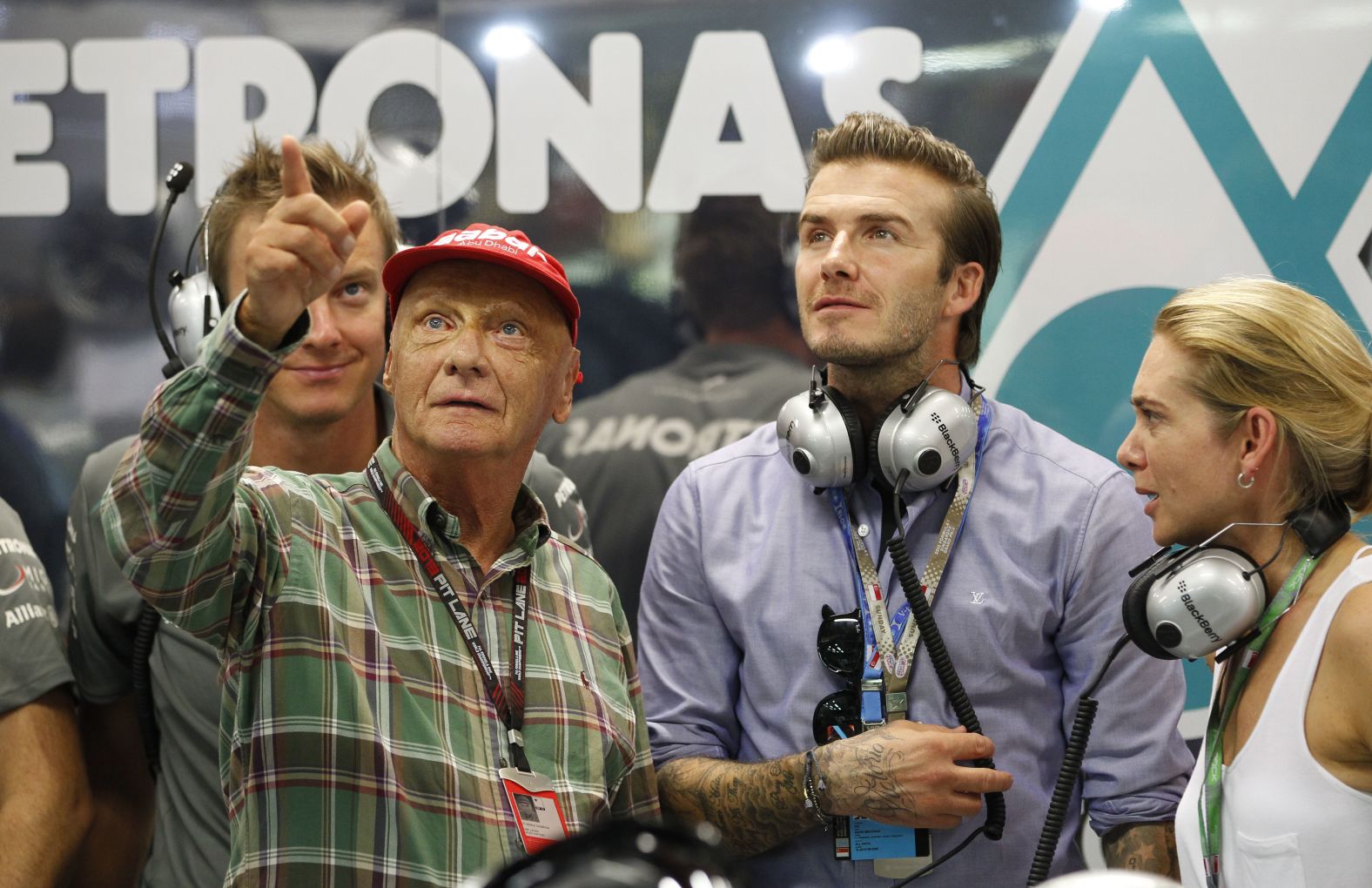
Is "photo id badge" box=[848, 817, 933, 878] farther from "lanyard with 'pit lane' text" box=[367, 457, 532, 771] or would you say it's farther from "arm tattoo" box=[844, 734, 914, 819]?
"lanyard with 'pit lane' text" box=[367, 457, 532, 771]

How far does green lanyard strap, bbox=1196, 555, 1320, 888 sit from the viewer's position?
2076 millimetres

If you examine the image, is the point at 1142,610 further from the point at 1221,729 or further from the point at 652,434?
the point at 652,434

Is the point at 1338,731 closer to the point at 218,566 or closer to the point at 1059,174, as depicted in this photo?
the point at 218,566

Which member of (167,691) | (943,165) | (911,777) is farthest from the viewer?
(943,165)

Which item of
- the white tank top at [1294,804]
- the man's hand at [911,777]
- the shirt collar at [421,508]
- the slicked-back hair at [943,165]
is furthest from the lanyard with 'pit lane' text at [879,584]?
the shirt collar at [421,508]

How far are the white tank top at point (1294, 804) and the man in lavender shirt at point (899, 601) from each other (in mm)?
448

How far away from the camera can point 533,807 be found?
193cm

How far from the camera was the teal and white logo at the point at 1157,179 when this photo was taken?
10.9 feet

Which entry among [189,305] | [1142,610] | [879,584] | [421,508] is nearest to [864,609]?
[879,584]

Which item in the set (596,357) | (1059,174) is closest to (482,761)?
(596,357)

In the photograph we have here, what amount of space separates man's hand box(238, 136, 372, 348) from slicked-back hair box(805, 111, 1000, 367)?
155 centimetres

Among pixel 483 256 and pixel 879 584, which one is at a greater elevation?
pixel 483 256

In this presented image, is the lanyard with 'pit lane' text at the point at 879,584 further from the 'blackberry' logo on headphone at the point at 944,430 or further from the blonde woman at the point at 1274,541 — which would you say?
the blonde woman at the point at 1274,541

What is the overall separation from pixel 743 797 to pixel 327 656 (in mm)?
980
